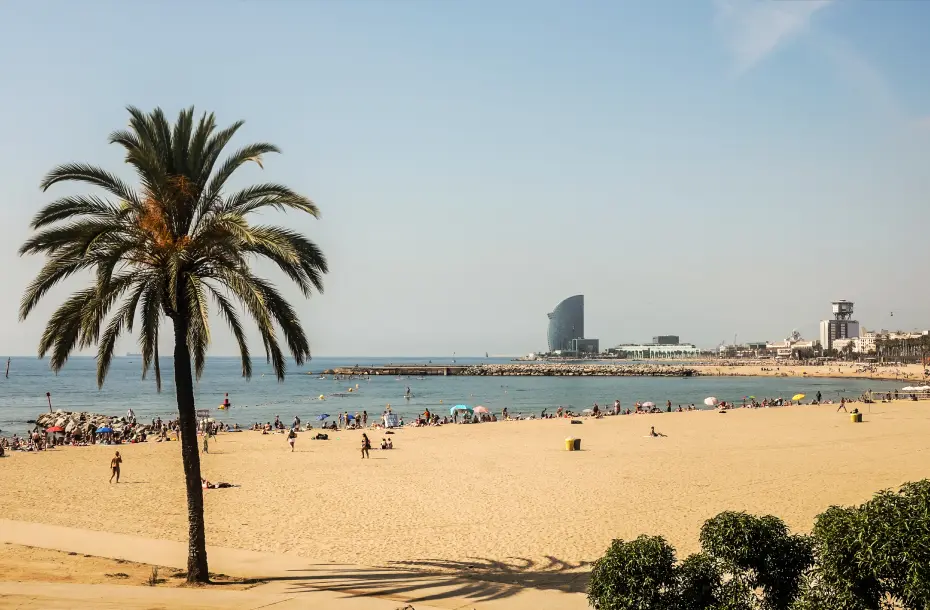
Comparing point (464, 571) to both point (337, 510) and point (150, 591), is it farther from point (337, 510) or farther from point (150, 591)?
point (337, 510)

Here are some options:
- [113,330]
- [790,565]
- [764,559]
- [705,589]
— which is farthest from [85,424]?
[790,565]

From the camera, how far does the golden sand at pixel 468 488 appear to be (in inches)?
621

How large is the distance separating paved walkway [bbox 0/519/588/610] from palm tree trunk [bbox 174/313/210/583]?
743mm

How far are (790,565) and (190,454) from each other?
904 centimetres

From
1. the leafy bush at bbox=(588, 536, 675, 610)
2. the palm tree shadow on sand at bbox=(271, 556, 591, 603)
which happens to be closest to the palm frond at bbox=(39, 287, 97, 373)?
the palm tree shadow on sand at bbox=(271, 556, 591, 603)

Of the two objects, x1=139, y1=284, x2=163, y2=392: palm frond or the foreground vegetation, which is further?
x1=139, y1=284, x2=163, y2=392: palm frond

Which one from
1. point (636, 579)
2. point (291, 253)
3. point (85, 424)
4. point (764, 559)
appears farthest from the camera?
point (85, 424)

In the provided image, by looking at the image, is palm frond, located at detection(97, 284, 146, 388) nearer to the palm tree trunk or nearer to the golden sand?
the palm tree trunk

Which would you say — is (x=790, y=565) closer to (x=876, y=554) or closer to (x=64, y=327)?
(x=876, y=554)

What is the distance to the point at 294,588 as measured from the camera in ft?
36.5

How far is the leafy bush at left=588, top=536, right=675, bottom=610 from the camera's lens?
662 centimetres

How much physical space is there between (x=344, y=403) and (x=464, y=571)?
67338mm

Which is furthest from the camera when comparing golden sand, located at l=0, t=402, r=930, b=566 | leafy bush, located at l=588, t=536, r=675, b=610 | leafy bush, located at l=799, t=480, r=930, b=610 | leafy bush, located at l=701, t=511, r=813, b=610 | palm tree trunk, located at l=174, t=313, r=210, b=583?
golden sand, located at l=0, t=402, r=930, b=566

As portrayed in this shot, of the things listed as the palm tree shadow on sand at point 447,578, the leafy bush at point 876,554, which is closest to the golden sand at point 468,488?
the palm tree shadow on sand at point 447,578
